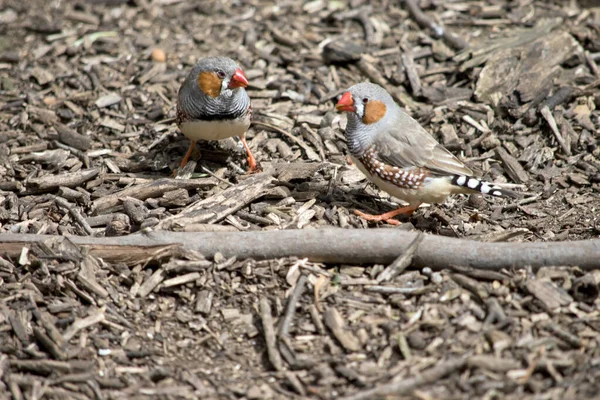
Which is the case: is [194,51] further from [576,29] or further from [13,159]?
[576,29]

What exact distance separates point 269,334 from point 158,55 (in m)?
3.65

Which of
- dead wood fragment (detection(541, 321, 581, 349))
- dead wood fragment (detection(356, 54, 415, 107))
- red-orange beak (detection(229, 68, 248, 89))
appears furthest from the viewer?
dead wood fragment (detection(356, 54, 415, 107))

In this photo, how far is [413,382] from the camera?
3.06 metres

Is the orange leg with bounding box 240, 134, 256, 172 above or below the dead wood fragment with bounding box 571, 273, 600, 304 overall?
below

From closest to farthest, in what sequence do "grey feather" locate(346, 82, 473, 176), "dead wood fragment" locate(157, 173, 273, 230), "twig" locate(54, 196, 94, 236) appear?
"dead wood fragment" locate(157, 173, 273, 230) → "twig" locate(54, 196, 94, 236) → "grey feather" locate(346, 82, 473, 176)

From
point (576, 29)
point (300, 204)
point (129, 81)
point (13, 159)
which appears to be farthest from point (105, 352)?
point (576, 29)

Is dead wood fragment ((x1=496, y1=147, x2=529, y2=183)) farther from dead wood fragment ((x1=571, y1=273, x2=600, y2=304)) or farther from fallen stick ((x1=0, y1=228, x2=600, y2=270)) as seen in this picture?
dead wood fragment ((x1=571, y1=273, x2=600, y2=304))

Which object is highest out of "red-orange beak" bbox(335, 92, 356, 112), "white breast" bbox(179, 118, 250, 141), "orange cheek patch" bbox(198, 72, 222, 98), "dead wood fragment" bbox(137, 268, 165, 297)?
"red-orange beak" bbox(335, 92, 356, 112)

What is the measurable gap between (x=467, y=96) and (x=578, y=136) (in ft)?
3.04

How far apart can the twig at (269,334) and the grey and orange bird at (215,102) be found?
1.62m

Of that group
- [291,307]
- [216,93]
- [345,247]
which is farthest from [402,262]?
[216,93]

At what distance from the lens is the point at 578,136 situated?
5.33 meters

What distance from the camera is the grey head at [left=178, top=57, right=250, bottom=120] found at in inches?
192

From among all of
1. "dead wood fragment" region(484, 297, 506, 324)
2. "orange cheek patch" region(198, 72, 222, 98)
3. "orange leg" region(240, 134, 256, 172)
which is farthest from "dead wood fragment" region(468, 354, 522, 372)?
"orange cheek patch" region(198, 72, 222, 98)
